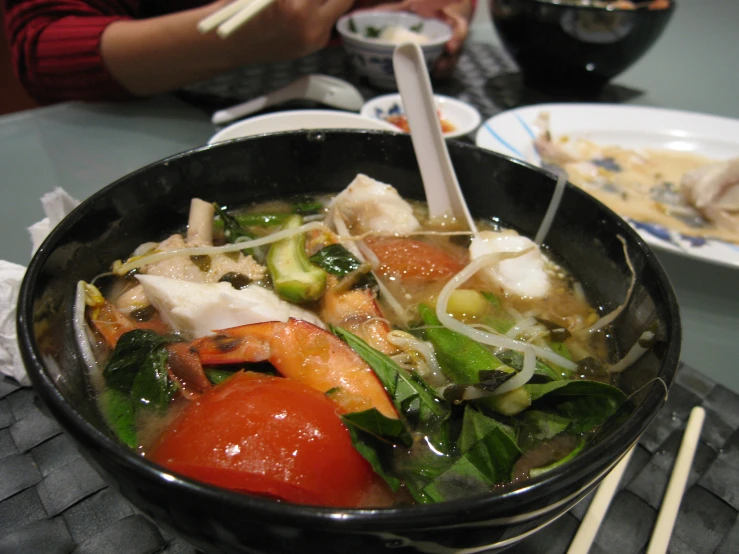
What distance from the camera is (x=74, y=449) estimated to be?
2.75 feet

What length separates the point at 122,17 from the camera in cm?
226

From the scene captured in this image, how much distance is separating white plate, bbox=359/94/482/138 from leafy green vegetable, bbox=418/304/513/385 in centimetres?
122

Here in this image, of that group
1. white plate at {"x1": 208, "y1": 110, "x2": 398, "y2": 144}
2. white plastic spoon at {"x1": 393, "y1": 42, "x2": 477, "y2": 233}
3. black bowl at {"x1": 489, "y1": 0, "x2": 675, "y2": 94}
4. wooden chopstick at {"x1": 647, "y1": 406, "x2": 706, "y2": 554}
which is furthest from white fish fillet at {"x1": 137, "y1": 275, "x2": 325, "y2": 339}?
black bowl at {"x1": 489, "y1": 0, "x2": 675, "y2": 94}

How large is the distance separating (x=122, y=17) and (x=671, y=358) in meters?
2.52

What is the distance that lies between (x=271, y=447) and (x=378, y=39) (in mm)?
2090

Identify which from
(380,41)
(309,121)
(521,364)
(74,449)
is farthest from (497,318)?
(380,41)

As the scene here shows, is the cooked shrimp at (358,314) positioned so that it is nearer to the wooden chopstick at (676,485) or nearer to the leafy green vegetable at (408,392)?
the leafy green vegetable at (408,392)

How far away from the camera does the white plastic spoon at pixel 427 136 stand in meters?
1.12

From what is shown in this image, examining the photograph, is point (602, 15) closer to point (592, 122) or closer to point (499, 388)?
point (592, 122)

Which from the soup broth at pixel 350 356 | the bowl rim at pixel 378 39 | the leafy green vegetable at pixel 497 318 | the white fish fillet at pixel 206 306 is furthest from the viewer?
the bowl rim at pixel 378 39

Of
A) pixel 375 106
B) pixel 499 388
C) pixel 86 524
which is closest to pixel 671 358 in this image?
pixel 499 388

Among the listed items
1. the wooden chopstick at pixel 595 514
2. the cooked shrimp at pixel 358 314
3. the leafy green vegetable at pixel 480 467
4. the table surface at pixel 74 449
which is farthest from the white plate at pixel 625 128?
the leafy green vegetable at pixel 480 467

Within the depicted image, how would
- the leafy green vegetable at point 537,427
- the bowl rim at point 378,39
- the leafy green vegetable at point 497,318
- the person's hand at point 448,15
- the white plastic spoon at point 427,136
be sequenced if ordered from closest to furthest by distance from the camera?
the leafy green vegetable at point 537,427, the leafy green vegetable at point 497,318, the white plastic spoon at point 427,136, the bowl rim at point 378,39, the person's hand at point 448,15

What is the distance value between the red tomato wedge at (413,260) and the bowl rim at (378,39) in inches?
50.0
